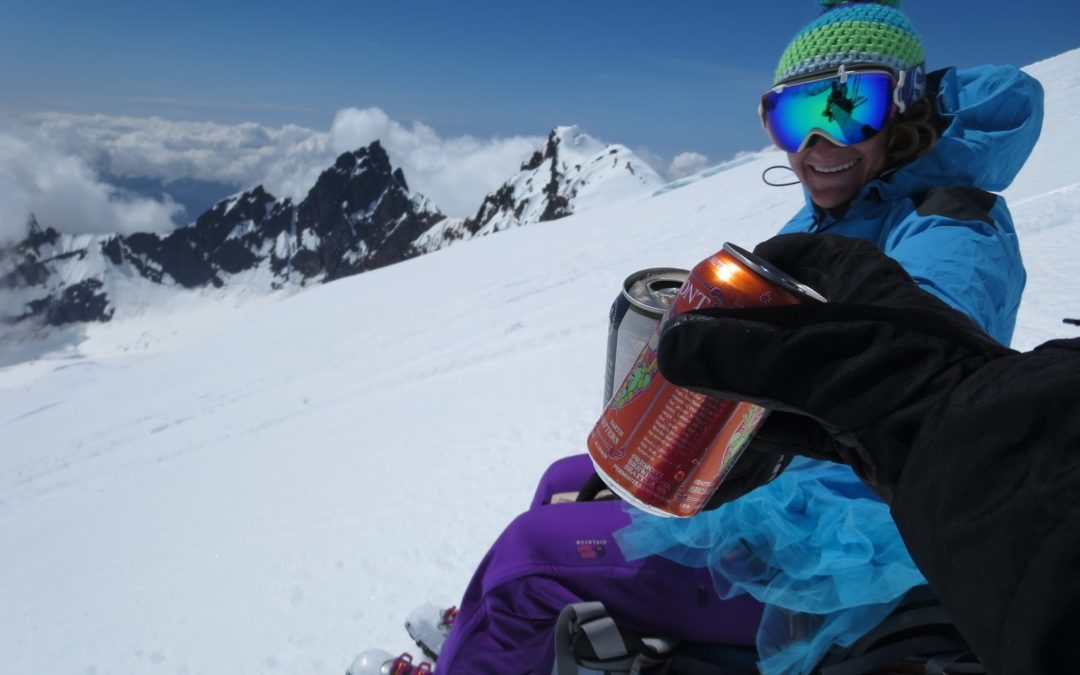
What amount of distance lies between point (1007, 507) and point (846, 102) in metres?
1.46

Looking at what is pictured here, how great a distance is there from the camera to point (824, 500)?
1625 mm

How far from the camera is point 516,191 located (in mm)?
103062

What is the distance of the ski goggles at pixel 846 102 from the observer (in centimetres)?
175

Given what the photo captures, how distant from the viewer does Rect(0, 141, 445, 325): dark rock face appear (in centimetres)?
16433

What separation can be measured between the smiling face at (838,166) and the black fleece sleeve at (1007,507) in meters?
1.28

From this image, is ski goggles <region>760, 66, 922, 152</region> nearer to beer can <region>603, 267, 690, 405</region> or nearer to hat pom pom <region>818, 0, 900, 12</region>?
hat pom pom <region>818, 0, 900, 12</region>

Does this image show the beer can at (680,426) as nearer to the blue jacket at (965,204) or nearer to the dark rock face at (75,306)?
the blue jacket at (965,204)

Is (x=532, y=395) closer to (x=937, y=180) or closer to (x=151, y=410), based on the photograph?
(x=937, y=180)

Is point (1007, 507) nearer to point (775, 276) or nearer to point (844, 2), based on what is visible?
point (775, 276)

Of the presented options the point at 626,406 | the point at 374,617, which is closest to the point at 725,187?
the point at 374,617

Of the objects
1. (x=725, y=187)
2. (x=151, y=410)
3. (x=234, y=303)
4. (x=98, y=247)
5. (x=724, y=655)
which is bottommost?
(x=234, y=303)

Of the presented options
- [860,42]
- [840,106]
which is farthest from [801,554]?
[860,42]

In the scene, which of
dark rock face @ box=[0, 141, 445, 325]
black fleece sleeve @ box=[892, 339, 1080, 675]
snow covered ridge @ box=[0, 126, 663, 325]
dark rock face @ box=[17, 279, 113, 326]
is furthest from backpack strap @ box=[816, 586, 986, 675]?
dark rock face @ box=[17, 279, 113, 326]

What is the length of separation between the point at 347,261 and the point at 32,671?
172 m
